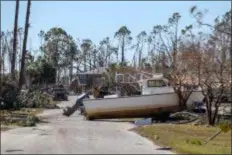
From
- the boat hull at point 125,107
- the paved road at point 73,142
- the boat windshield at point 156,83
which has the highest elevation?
the boat windshield at point 156,83

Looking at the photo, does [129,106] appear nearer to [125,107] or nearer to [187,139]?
[125,107]

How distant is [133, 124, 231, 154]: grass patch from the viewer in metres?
18.0

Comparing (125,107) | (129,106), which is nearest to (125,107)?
(125,107)

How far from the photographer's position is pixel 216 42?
30344 mm

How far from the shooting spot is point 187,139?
21.1m

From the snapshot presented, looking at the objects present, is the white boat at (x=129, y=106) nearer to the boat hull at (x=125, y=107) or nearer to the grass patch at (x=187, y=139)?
the boat hull at (x=125, y=107)

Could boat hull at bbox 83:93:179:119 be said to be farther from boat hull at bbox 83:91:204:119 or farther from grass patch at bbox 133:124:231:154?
grass patch at bbox 133:124:231:154

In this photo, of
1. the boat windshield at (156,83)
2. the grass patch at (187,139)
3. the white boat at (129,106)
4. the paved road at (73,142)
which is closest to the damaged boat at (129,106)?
the white boat at (129,106)

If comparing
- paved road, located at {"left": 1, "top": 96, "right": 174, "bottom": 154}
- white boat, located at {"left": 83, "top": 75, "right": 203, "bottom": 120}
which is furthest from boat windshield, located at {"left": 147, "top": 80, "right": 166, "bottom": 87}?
paved road, located at {"left": 1, "top": 96, "right": 174, "bottom": 154}

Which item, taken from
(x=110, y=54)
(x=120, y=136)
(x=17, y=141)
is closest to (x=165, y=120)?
(x=120, y=136)

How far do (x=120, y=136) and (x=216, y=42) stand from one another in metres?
10.1

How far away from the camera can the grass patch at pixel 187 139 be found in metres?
18.0

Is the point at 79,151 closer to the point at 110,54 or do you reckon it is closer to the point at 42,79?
the point at 42,79

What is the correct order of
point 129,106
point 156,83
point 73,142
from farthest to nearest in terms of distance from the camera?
point 156,83 → point 129,106 → point 73,142
